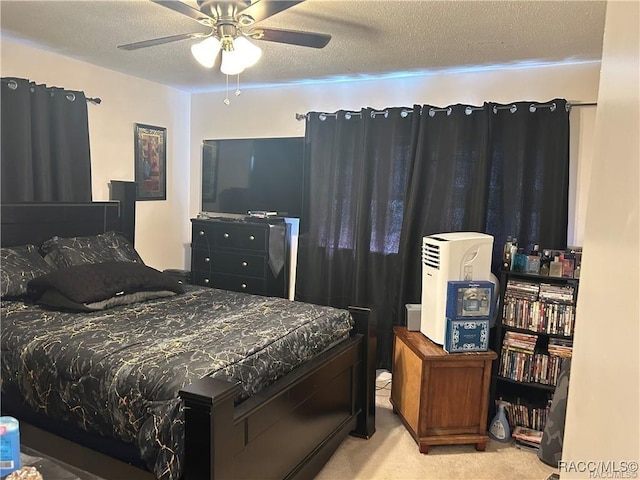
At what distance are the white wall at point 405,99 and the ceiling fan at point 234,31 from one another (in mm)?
1785

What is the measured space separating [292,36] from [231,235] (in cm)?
235

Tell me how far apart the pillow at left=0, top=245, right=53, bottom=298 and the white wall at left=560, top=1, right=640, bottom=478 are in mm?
3036

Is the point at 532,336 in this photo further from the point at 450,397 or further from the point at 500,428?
the point at 450,397

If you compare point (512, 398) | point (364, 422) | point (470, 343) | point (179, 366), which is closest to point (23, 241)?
point (179, 366)

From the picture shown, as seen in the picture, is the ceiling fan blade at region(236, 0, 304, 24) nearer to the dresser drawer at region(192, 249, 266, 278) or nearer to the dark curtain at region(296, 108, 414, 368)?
the dark curtain at region(296, 108, 414, 368)

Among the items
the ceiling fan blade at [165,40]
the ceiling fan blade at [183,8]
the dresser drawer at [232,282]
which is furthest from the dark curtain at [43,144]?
the ceiling fan blade at [183,8]

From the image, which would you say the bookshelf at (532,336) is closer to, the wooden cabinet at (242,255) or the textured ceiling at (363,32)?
the textured ceiling at (363,32)

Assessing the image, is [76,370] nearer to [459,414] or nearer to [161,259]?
[459,414]

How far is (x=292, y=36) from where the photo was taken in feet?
7.23

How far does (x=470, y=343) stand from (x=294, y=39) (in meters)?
1.93

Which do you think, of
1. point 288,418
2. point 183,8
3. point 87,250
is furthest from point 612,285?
point 87,250

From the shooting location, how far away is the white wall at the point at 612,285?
525 mm

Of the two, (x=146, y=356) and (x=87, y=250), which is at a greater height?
(x=87, y=250)

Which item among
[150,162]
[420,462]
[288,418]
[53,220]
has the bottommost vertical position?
[420,462]
